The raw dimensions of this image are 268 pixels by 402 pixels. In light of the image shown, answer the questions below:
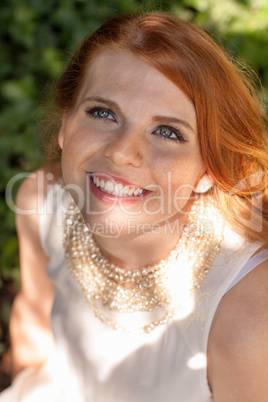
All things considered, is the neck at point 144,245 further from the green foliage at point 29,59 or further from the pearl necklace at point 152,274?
the green foliage at point 29,59

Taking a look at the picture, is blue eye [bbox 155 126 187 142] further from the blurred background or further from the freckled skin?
the blurred background

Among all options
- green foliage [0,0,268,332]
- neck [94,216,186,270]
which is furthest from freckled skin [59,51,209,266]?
green foliage [0,0,268,332]

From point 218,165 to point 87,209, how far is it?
17.7 inches

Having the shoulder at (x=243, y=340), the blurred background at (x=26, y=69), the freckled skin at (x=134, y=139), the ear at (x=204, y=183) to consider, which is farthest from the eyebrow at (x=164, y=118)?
the blurred background at (x=26, y=69)

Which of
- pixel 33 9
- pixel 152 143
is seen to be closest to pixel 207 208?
pixel 152 143

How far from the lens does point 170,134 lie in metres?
1.48

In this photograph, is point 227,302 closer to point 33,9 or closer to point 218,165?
point 218,165

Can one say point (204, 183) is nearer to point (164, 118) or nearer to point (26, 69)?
point (164, 118)

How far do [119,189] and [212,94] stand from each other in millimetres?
404

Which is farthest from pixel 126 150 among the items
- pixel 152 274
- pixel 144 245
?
pixel 152 274

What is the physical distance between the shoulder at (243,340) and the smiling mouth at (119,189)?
1.51ft

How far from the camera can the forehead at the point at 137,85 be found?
1.42 metres

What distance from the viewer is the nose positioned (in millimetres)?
1426

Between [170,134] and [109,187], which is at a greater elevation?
[170,134]
